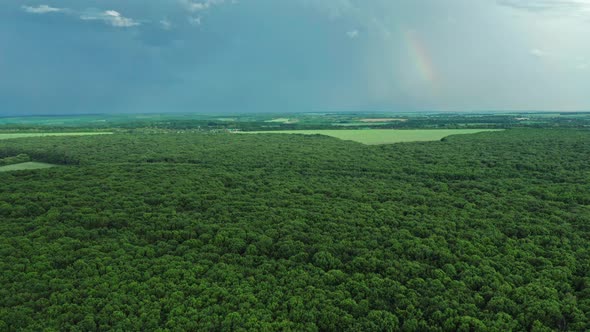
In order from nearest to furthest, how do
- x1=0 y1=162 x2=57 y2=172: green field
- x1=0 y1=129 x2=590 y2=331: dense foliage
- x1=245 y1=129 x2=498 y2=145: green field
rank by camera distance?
x1=0 y1=129 x2=590 y2=331: dense foliage → x1=0 y1=162 x2=57 y2=172: green field → x1=245 y1=129 x2=498 y2=145: green field

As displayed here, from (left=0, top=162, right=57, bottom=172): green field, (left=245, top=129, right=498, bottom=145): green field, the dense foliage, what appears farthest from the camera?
(left=245, top=129, right=498, bottom=145): green field

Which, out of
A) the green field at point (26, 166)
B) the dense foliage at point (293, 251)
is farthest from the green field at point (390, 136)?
the green field at point (26, 166)

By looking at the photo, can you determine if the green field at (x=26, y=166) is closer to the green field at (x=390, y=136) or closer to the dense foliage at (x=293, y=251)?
the dense foliage at (x=293, y=251)

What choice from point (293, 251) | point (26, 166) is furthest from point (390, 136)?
point (293, 251)

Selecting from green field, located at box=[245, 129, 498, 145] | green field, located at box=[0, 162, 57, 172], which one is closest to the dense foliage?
green field, located at box=[0, 162, 57, 172]

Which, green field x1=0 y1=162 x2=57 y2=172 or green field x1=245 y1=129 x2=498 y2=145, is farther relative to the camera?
green field x1=245 y1=129 x2=498 y2=145

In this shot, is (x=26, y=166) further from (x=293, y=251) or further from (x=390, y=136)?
(x=390, y=136)

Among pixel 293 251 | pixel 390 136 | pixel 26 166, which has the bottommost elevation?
pixel 293 251

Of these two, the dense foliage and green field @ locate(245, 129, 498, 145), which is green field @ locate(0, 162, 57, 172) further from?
green field @ locate(245, 129, 498, 145)
